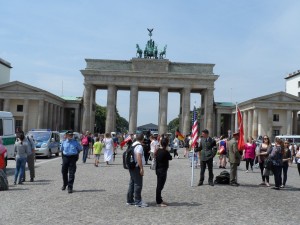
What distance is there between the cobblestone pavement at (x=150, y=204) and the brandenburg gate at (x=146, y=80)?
2455 inches

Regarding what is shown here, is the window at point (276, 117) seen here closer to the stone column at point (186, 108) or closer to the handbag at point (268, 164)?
the stone column at point (186, 108)

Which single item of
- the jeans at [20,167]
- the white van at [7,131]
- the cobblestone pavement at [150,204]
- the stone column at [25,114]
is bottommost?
the cobblestone pavement at [150,204]

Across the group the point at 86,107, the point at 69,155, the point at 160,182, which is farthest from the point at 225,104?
the point at 160,182

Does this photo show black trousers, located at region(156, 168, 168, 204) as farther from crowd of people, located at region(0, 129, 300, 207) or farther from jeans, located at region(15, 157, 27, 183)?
jeans, located at region(15, 157, 27, 183)

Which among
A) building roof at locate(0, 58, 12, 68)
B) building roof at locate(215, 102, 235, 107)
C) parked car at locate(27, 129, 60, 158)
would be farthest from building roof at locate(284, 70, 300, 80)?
parked car at locate(27, 129, 60, 158)

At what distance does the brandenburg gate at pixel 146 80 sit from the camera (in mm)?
78500

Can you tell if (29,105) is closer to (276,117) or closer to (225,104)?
(225,104)

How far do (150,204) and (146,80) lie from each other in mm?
67551

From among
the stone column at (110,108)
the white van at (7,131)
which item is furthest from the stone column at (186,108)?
the white van at (7,131)

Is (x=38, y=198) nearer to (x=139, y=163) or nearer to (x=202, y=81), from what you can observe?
(x=139, y=163)

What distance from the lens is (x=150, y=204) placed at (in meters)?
11.8

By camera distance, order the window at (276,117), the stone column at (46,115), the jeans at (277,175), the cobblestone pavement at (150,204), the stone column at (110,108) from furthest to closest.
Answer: the window at (276,117), the stone column at (110,108), the stone column at (46,115), the jeans at (277,175), the cobblestone pavement at (150,204)

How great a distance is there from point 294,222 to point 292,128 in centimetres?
7647

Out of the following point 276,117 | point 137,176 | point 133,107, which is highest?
point 133,107
